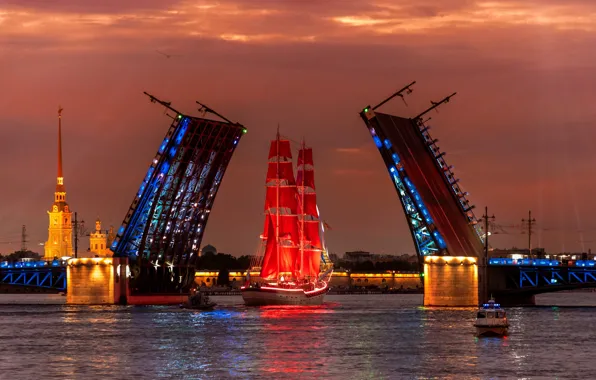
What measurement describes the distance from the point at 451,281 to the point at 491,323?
26.4m

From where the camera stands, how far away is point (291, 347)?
6844 centimetres

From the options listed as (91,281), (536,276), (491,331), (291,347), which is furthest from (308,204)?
(291,347)

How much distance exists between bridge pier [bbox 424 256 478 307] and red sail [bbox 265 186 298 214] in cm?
1307

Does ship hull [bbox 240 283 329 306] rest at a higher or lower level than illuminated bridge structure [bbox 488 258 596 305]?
lower

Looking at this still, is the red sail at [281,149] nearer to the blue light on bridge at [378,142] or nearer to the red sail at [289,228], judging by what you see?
the red sail at [289,228]

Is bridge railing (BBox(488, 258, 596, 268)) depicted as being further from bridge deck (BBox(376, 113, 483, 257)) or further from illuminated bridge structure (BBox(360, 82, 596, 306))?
bridge deck (BBox(376, 113, 483, 257))

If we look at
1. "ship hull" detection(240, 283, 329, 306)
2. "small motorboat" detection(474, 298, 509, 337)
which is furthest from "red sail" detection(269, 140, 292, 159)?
"small motorboat" detection(474, 298, 509, 337)

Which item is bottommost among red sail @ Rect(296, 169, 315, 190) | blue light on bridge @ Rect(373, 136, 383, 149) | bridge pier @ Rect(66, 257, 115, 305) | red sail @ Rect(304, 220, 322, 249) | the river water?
the river water

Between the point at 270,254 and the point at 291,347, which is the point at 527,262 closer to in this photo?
the point at 270,254

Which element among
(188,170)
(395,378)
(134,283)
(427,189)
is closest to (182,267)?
(134,283)

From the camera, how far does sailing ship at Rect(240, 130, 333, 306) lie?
11038 centimetres

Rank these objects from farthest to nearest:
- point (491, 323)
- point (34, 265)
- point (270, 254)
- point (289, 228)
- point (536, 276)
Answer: point (34, 265), point (289, 228), point (270, 254), point (536, 276), point (491, 323)

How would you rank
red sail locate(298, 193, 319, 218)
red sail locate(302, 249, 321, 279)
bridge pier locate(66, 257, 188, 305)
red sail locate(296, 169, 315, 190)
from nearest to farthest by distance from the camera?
bridge pier locate(66, 257, 188, 305)
red sail locate(302, 249, 321, 279)
red sail locate(298, 193, 319, 218)
red sail locate(296, 169, 315, 190)

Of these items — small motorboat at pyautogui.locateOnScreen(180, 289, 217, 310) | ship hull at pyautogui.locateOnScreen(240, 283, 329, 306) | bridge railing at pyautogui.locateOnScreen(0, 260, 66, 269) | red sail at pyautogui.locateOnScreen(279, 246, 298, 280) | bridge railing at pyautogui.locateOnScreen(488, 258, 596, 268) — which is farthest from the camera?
bridge railing at pyautogui.locateOnScreen(0, 260, 66, 269)
